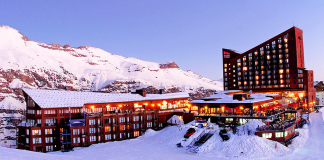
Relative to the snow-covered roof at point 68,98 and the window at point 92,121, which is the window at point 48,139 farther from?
the window at point 92,121

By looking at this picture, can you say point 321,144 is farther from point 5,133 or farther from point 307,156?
point 5,133

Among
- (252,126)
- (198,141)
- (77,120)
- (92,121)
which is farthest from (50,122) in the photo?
(252,126)

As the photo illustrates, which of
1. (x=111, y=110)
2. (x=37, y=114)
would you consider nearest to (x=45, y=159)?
(x=37, y=114)

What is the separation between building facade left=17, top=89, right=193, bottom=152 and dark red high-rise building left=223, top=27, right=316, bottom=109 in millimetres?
67980

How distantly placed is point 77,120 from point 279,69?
327 feet

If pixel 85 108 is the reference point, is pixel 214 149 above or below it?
below

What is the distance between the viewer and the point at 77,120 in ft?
206

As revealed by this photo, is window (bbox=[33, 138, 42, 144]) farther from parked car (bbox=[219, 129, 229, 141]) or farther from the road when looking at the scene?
the road

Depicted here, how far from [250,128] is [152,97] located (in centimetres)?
3650

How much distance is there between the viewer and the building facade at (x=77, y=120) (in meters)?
60.4

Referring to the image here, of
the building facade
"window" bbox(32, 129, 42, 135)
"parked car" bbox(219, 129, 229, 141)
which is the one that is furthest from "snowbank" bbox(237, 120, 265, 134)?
"window" bbox(32, 129, 42, 135)

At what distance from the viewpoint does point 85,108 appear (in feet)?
228

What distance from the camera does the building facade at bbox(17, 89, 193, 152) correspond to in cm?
6038

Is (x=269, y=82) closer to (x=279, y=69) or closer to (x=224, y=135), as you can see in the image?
(x=279, y=69)
